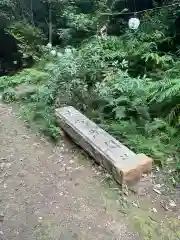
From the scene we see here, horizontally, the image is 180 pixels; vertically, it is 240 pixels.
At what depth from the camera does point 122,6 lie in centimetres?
765

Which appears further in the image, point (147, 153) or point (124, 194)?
point (147, 153)

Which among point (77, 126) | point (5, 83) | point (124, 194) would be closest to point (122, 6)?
point (5, 83)

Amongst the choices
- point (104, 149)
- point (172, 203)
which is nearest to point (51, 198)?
point (104, 149)

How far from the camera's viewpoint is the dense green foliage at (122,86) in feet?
12.8

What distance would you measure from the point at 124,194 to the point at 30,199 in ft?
3.03

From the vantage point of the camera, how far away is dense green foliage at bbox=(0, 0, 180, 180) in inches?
154

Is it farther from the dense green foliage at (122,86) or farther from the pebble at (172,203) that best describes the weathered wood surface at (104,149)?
the pebble at (172,203)

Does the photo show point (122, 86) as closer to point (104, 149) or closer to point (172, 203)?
point (104, 149)

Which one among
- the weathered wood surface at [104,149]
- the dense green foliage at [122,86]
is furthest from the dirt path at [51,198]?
the dense green foliage at [122,86]

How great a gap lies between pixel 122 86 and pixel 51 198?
6.34ft

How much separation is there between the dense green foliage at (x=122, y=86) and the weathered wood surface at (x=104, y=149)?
0.22 metres

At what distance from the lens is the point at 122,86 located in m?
4.39

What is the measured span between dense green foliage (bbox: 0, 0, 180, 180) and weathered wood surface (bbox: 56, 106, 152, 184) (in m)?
0.22

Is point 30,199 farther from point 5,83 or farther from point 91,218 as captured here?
point 5,83
